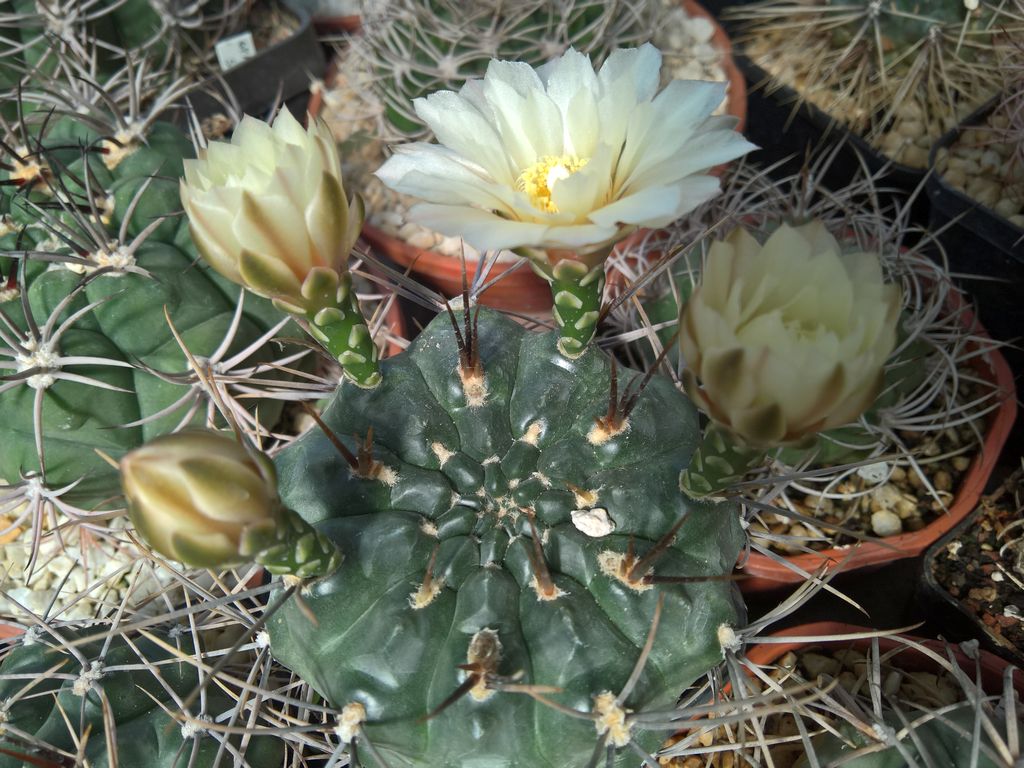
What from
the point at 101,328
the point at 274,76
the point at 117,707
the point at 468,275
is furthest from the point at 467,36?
the point at 117,707

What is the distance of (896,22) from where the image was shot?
142 centimetres

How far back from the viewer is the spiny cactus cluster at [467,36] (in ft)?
4.26

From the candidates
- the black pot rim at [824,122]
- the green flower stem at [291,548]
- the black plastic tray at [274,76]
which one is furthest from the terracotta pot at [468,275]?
the green flower stem at [291,548]

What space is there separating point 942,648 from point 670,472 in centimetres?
41

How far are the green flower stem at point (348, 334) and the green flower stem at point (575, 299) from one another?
0.50 feet

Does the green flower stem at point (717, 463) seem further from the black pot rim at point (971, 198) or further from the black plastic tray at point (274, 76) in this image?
the black plastic tray at point (274, 76)

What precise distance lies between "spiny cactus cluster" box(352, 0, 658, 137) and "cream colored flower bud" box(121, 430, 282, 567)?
962mm

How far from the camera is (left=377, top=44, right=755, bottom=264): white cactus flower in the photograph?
19.7 inches

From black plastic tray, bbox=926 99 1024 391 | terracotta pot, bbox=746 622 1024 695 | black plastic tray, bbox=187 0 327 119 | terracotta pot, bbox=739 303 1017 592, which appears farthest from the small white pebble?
black plastic tray, bbox=187 0 327 119

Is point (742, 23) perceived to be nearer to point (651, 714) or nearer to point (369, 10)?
point (369, 10)

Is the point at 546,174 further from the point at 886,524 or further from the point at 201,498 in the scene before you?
the point at 886,524

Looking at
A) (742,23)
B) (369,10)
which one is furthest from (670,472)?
(742,23)

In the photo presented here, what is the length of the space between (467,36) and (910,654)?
1104 millimetres

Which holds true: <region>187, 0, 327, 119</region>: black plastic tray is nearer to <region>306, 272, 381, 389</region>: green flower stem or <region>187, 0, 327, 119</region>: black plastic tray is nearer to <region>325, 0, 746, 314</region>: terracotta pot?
<region>325, 0, 746, 314</region>: terracotta pot
